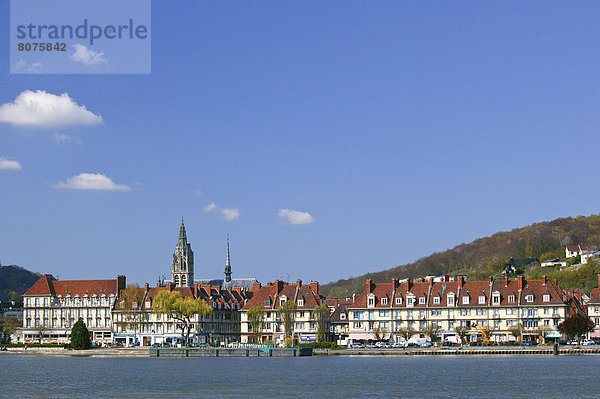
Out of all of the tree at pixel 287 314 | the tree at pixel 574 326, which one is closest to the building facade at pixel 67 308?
the tree at pixel 287 314

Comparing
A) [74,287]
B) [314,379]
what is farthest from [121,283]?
[314,379]

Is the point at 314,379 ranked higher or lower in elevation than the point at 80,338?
lower

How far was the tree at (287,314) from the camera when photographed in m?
114

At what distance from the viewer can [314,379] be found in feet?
208

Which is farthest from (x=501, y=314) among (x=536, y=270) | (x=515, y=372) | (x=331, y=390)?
(x=536, y=270)

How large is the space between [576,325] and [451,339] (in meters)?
15.2

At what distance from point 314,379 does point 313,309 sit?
55.5 metres

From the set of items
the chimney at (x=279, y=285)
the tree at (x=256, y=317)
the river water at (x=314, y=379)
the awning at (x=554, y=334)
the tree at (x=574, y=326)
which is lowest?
the river water at (x=314, y=379)

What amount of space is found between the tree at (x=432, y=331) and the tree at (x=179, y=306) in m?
28.1

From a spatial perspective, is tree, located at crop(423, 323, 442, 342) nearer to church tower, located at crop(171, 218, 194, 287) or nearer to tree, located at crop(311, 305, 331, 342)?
tree, located at crop(311, 305, 331, 342)

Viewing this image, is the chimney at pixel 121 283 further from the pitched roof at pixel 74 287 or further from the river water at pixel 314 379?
the river water at pixel 314 379

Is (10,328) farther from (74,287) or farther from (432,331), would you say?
(432,331)

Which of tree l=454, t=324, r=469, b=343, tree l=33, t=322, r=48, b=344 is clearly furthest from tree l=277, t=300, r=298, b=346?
tree l=33, t=322, r=48, b=344

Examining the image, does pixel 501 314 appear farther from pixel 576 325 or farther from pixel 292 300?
pixel 292 300
